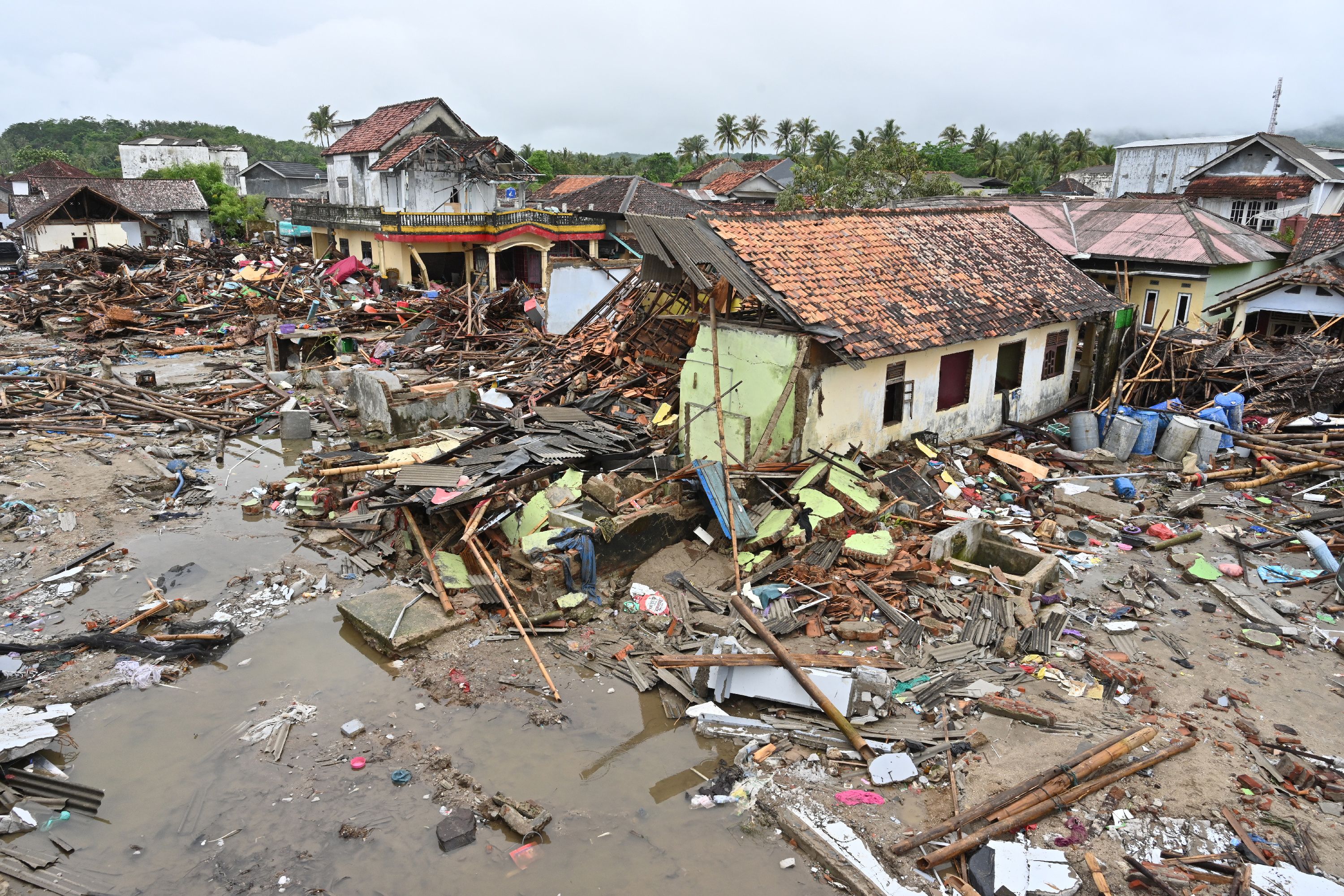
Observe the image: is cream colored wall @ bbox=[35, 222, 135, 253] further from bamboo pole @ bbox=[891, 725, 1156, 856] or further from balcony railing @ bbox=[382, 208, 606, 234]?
bamboo pole @ bbox=[891, 725, 1156, 856]

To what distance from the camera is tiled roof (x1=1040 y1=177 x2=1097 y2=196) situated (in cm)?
5441

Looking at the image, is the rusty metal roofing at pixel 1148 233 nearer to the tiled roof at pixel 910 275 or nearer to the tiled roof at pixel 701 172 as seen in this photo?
the tiled roof at pixel 910 275

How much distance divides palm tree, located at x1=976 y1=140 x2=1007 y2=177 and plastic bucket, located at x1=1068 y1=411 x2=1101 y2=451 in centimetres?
6330

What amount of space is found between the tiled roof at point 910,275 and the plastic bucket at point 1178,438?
304cm

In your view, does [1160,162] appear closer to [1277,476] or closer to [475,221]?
[475,221]

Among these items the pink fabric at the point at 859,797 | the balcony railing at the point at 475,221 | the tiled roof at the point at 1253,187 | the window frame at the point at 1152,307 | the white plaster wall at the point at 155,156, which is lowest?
the pink fabric at the point at 859,797

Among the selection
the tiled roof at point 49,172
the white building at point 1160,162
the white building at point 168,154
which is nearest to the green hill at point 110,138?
the white building at point 168,154

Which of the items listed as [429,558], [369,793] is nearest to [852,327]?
[429,558]

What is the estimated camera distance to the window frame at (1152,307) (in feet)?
85.0

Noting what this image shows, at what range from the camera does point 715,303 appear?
44.4 ft

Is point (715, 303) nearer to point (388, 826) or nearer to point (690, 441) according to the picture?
point (690, 441)

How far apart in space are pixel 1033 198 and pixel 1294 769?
28601 mm

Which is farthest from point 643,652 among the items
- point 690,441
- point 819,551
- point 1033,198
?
point 1033,198

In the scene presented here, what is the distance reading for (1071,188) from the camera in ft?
Answer: 181
